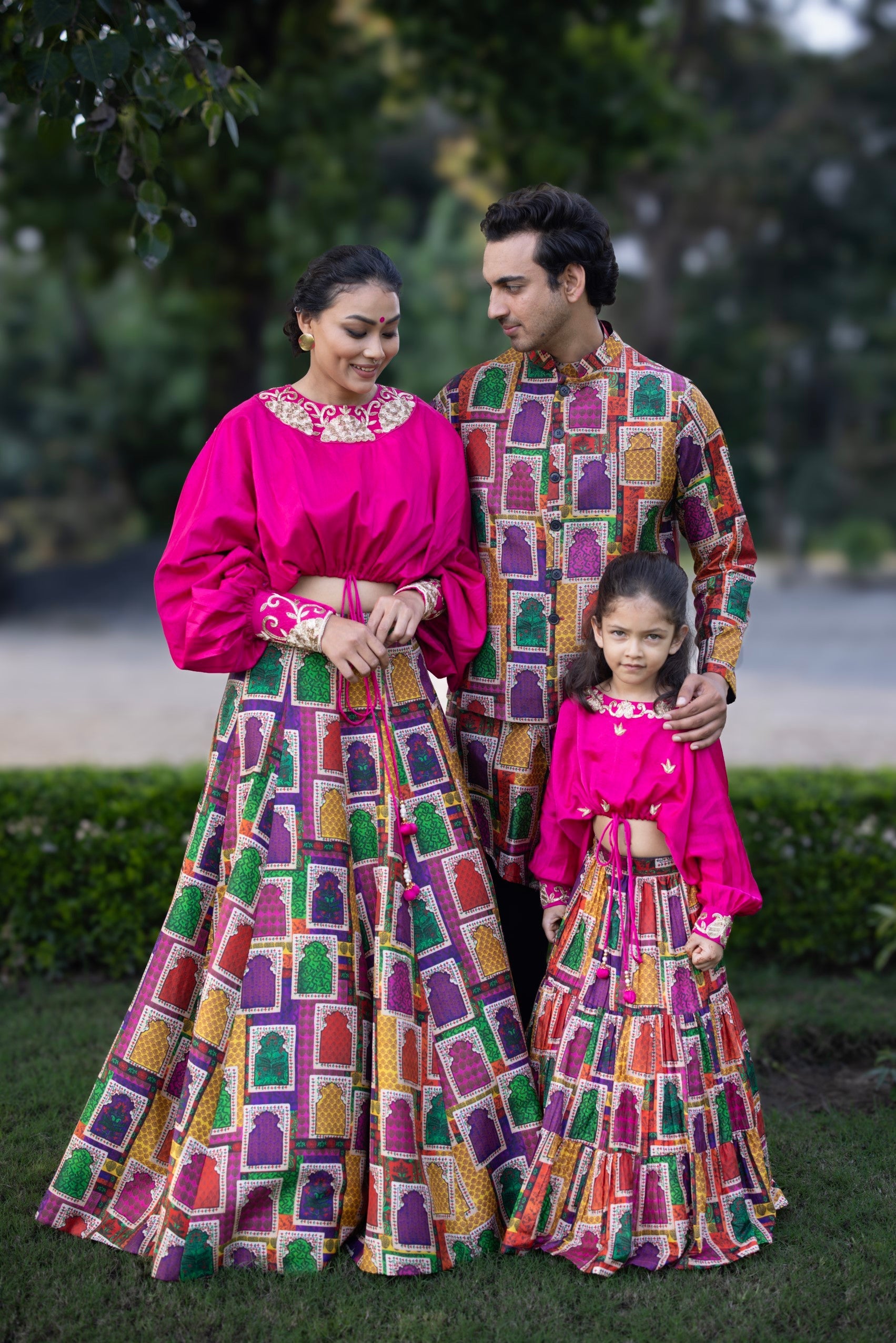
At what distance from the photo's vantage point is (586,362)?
122 inches

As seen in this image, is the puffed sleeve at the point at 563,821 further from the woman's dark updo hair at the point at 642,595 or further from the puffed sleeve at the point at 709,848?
the puffed sleeve at the point at 709,848

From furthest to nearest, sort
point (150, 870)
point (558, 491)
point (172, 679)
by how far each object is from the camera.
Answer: point (172, 679), point (150, 870), point (558, 491)

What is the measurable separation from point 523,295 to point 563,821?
3.87ft

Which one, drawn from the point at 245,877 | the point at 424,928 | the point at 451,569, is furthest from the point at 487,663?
the point at 245,877

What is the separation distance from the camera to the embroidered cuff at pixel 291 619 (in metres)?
2.80

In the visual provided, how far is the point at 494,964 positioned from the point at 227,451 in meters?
1.26

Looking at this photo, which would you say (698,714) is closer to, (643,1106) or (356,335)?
(643,1106)

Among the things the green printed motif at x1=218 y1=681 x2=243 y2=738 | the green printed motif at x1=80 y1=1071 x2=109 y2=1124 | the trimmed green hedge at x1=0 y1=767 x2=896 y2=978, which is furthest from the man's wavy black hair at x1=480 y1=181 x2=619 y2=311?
the trimmed green hedge at x1=0 y1=767 x2=896 y2=978

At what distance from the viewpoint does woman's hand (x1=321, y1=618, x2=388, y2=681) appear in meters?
2.77

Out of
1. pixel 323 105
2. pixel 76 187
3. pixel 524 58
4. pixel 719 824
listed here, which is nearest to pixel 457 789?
pixel 719 824

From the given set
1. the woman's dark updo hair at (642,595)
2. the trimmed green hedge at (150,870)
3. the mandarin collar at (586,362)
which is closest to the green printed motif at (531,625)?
the woman's dark updo hair at (642,595)

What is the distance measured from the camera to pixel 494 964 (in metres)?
2.96

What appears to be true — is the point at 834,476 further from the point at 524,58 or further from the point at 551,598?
the point at 551,598

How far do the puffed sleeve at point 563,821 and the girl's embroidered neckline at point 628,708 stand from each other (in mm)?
46
